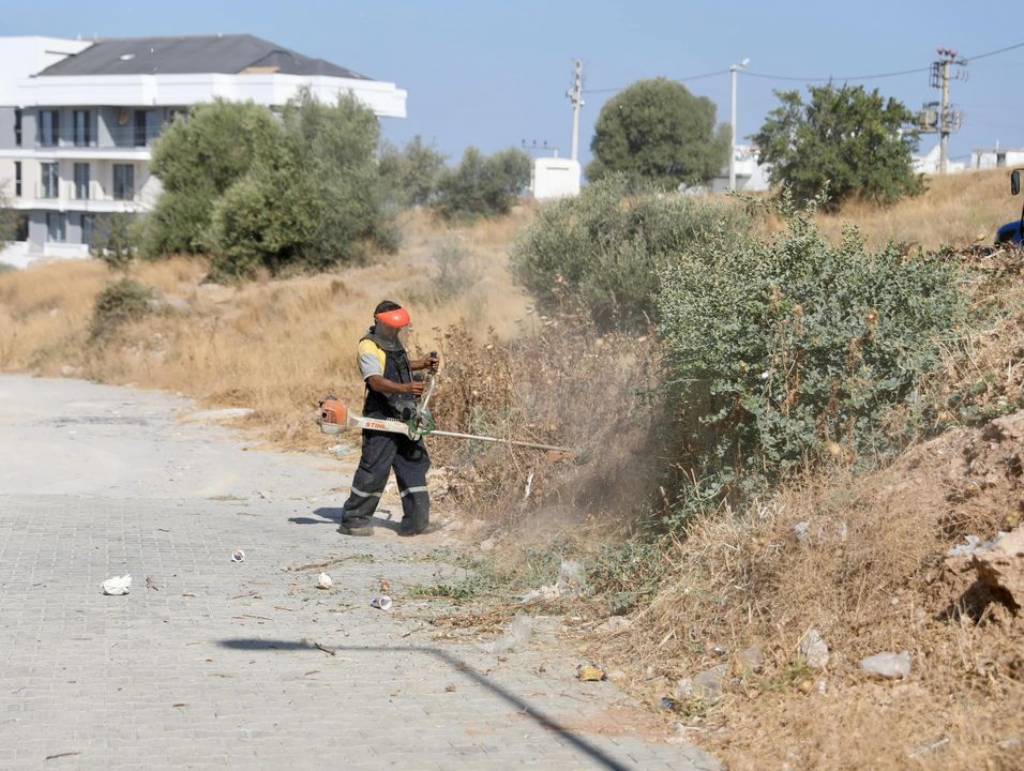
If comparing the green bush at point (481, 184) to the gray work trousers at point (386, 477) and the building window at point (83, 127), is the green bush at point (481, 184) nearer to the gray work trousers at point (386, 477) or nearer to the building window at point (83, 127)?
the building window at point (83, 127)

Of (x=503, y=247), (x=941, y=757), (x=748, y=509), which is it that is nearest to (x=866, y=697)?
(x=941, y=757)

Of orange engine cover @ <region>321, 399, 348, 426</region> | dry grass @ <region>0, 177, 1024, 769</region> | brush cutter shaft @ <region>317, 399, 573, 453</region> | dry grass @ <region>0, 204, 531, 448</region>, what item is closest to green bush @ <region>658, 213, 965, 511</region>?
dry grass @ <region>0, 177, 1024, 769</region>

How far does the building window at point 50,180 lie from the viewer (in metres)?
63.4

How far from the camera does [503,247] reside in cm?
3077

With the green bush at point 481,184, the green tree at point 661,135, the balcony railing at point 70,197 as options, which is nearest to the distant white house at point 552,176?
the green bush at point 481,184

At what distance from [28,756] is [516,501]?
5.35 m

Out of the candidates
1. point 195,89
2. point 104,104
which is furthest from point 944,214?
point 104,104

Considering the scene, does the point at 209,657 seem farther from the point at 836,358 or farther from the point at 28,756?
the point at 836,358

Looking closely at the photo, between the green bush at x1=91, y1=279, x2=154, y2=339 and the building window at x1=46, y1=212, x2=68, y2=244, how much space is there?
1520 inches

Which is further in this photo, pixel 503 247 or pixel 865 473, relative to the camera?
pixel 503 247

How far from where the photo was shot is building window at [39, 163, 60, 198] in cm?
6338

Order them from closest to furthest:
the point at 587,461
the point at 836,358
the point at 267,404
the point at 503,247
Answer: the point at 836,358, the point at 587,461, the point at 267,404, the point at 503,247

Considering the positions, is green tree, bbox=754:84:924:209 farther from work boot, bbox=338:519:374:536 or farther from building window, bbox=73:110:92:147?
building window, bbox=73:110:92:147

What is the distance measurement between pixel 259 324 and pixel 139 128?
37.1m
